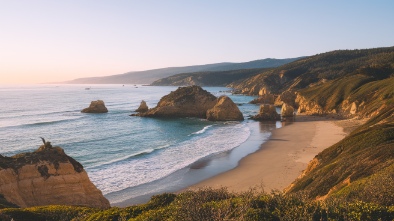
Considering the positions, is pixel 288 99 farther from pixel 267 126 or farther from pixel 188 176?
pixel 188 176

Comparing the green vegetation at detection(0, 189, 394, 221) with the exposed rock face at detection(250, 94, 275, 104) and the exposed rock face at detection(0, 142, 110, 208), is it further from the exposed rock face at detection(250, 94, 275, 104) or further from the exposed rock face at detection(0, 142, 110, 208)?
the exposed rock face at detection(250, 94, 275, 104)

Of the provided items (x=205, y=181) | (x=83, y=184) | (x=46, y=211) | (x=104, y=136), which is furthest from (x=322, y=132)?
(x=46, y=211)

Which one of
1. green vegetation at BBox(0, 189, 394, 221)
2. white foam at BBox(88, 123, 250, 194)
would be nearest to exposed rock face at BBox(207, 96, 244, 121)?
white foam at BBox(88, 123, 250, 194)

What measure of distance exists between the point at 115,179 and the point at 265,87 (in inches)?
4768

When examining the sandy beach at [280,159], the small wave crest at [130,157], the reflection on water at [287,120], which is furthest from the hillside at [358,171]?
the reflection on water at [287,120]

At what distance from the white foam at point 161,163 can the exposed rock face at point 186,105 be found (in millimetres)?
24307

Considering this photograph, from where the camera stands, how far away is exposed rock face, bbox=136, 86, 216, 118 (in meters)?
76.8

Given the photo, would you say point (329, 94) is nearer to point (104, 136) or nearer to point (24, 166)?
point (104, 136)

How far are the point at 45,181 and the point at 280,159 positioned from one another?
23.9m

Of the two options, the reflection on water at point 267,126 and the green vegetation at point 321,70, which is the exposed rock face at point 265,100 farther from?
the reflection on water at point 267,126

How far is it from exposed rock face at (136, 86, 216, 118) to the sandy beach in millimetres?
23957

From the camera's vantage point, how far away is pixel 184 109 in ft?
255

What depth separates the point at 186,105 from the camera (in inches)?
3078

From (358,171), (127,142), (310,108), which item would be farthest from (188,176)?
(310,108)
